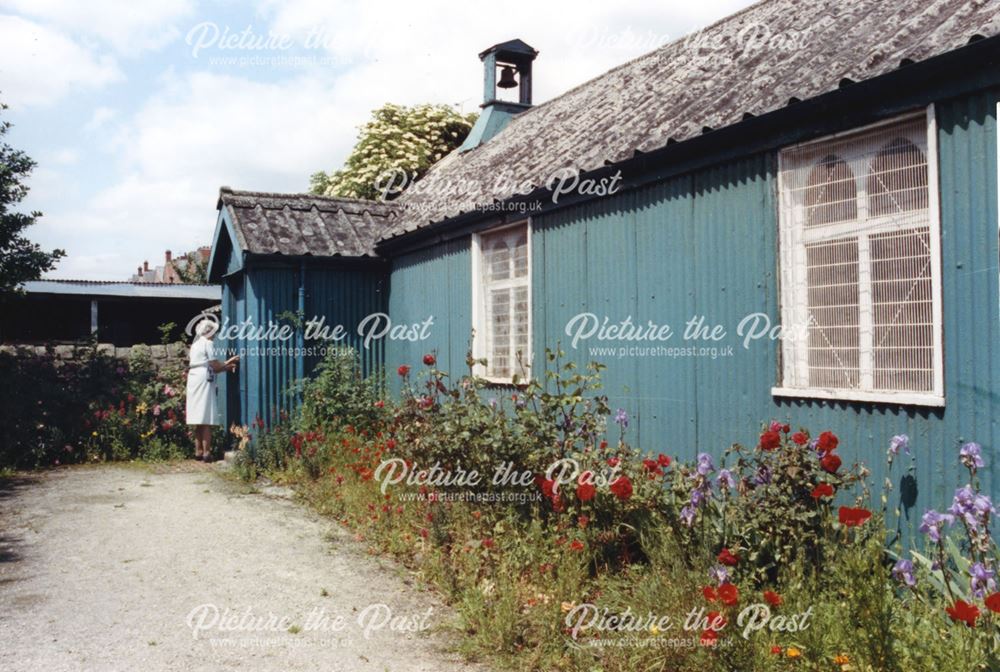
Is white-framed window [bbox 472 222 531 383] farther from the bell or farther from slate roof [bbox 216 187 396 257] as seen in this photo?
the bell

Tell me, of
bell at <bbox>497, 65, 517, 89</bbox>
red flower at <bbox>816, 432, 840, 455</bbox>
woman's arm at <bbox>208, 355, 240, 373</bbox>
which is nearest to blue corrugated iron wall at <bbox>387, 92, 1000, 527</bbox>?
red flower at <bbox>816, 432, 840, 455</bbox>

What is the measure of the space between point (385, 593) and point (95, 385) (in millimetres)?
8498

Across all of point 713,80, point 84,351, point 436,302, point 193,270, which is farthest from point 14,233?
point 193,270

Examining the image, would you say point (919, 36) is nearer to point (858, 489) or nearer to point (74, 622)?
point (858, 489)

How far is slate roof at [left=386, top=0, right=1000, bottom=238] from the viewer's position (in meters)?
5.12

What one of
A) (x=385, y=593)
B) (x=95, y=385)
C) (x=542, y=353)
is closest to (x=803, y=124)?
(x=542, y=353)

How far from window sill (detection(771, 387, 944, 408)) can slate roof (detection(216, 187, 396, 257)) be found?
731 centimetres

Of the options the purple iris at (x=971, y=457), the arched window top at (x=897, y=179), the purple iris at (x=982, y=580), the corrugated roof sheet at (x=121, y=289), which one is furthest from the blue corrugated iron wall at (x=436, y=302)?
the corrugated roof sheet at (x=121, y=289)

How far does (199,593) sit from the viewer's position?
219 inches

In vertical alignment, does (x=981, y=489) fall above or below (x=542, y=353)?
below

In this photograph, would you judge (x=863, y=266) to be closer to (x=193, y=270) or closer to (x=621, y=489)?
(x=621, y=489)

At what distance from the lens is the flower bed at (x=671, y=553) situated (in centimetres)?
371

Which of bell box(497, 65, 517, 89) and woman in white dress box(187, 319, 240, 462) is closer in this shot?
woman in white dress box(187, 319, 240, 462)

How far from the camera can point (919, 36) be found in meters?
5.01
